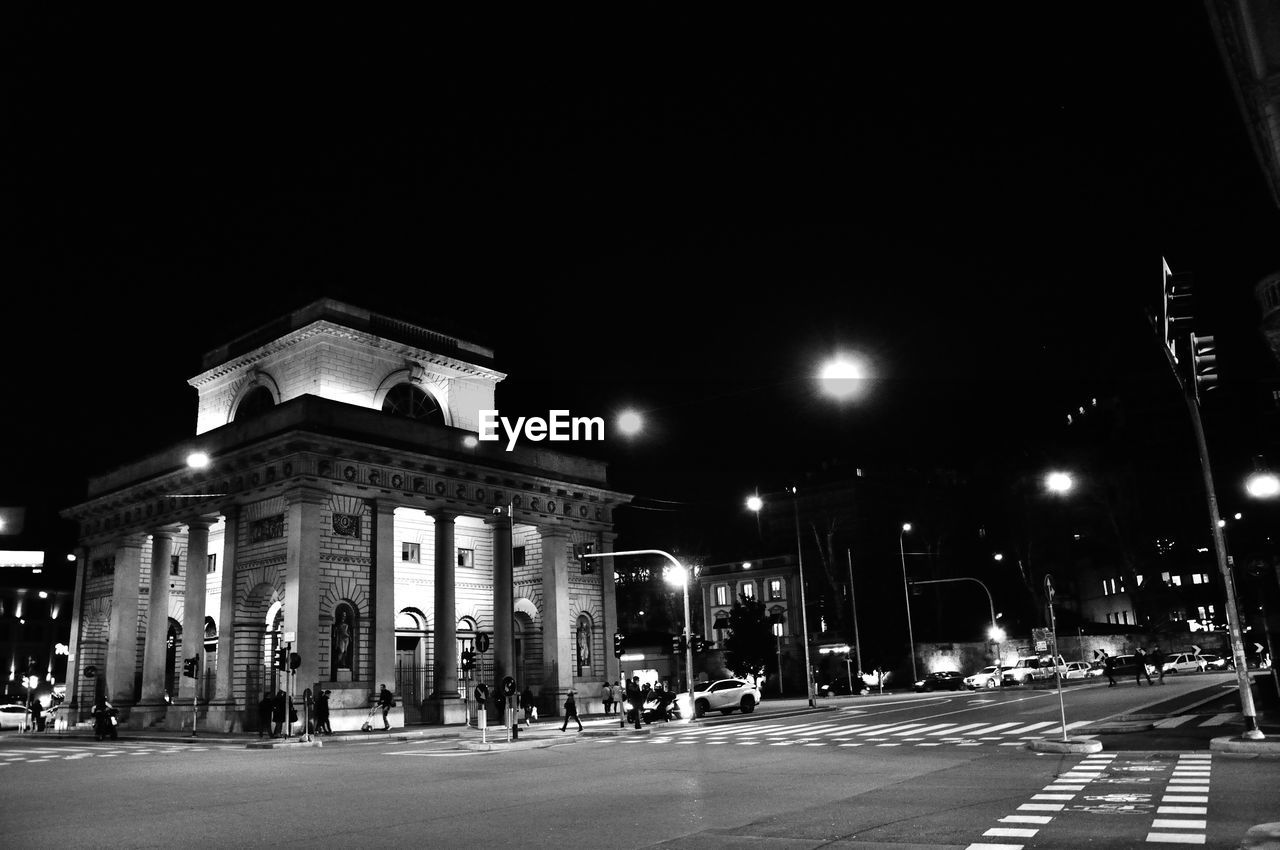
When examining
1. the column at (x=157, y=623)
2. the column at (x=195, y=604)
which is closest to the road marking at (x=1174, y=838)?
the column at (x=195, y=604)

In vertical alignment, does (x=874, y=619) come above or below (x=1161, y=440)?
below

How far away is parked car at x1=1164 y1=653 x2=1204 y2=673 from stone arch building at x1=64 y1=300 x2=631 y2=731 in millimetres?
42761

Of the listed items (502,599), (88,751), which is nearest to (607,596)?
(502,599)

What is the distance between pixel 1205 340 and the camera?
49.5 ft

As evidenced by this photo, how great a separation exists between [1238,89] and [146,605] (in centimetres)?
5085

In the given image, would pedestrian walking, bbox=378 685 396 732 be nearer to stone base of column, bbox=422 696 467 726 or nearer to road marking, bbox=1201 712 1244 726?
stone base of column, bbox=422 696 467 726

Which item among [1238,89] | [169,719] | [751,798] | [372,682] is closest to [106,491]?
[169,719]

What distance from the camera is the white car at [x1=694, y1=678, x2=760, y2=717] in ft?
141

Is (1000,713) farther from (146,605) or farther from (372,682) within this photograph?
(146,605)

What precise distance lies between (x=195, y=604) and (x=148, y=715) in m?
5.37

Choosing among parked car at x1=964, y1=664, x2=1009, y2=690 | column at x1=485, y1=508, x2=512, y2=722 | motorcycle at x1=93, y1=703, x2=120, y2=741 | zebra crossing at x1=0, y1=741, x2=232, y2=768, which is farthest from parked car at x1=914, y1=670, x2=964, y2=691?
motorcycle at x1=93, y1=703, x2=120, y2=741

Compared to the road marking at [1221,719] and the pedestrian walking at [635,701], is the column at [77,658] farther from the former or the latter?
the road marking at [1221,719]

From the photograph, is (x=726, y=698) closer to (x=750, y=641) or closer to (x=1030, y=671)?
(x=750, y=641)

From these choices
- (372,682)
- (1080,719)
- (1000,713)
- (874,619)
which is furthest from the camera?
(874,619)
